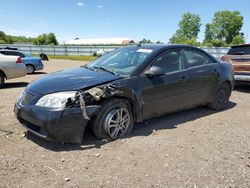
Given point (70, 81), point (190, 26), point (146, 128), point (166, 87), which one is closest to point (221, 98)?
point (166, 87)

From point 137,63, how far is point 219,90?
257 centimetres

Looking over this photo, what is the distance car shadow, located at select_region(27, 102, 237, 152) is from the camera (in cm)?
428

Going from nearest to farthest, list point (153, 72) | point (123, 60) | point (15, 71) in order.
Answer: point (153, 72)
point (123, 60)
point (15, 71)

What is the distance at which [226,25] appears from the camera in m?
95.2

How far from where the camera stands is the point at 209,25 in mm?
98000

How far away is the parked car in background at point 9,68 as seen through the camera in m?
9.86

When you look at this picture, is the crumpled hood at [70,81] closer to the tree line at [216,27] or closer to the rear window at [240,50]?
the rear window at [240,50]

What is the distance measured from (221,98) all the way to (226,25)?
96.4m

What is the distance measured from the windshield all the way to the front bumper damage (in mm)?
881

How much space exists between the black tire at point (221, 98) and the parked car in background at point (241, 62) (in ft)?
7.42

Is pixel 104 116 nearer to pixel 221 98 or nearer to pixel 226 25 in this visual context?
pixel 221 98

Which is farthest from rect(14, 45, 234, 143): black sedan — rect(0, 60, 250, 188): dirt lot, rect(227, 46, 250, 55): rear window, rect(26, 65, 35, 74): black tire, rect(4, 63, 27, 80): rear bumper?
rect(26, 65, 35, 74): black tire

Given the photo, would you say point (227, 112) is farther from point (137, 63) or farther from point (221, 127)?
point (137, 63)

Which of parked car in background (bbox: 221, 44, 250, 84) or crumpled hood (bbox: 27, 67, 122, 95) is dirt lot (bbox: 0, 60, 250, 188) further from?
parked car in background (bbox: 221, 44, 250, 84)
